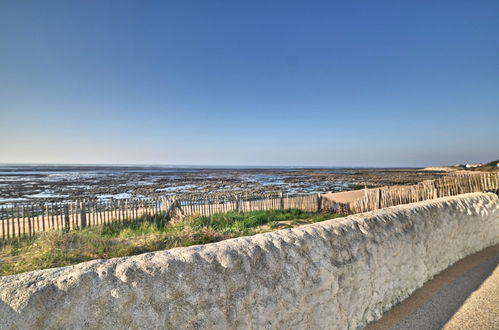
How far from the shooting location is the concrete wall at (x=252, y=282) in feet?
5.79

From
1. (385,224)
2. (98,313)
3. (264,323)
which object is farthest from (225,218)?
(98,313)

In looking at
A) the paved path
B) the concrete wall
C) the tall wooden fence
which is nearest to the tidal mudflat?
the tall wooden fence

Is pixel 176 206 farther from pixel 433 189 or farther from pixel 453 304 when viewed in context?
pixel 433 189

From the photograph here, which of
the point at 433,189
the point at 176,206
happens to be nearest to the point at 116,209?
the point at 176,206

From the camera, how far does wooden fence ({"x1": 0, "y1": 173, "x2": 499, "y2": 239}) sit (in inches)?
308

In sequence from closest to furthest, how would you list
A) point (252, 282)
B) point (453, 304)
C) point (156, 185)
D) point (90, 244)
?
point (252, 282) < point (453, 304) < point (90, 244) < point (156, 185)

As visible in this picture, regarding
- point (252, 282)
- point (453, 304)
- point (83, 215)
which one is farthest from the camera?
point (83, 215)

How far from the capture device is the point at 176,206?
9.55 metres

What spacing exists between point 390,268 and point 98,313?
3677 millimetres

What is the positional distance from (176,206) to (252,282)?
301 inches

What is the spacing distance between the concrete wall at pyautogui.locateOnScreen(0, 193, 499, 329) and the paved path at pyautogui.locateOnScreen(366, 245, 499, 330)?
170mm

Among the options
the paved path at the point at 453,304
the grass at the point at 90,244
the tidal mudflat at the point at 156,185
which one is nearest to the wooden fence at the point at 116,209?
the grass at the point at 90,244

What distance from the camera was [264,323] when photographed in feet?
8.13

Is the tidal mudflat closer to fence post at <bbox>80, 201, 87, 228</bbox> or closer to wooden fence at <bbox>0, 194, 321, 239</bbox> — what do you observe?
wooden fence at <bbox>0, 194, 321, 239</bbox>
